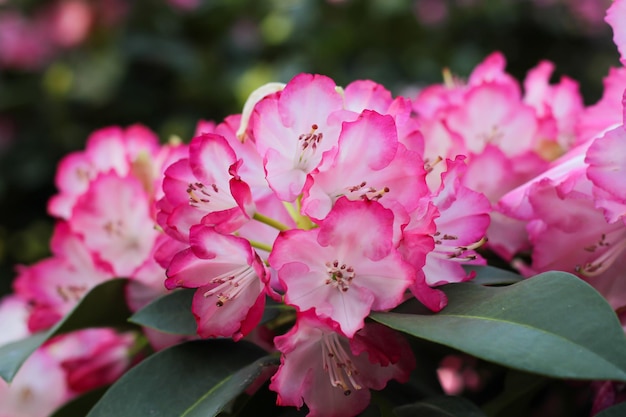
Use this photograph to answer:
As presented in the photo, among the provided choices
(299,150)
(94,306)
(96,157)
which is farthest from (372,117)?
(96,157)

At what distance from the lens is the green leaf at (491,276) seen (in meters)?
0.57

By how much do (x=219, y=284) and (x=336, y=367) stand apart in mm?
99

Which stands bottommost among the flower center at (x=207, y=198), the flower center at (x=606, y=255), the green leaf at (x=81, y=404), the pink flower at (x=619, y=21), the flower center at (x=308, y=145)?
the green leaf at (x=81, y=404)

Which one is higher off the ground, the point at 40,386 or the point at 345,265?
the point at 345,265

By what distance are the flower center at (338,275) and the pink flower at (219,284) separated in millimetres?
45

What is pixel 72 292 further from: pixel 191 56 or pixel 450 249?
pixel 191 56

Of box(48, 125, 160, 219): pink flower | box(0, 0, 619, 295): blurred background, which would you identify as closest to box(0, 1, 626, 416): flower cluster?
box(48, 125, 160, 219): pink flower

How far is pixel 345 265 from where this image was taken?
53 centimetres

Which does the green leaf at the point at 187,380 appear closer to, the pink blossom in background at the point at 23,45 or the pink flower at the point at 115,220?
the pink flower at the point at 115,220

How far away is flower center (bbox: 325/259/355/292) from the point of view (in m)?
0.53

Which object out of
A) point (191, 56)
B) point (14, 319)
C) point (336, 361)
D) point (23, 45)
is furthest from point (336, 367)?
point (23, 45)

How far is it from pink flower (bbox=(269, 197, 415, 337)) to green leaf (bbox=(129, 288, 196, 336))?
0.39 feet

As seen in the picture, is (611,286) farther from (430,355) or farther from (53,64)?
(53,64)

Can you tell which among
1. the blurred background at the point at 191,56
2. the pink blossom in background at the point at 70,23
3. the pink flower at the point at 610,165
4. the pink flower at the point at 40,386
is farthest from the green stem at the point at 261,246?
the pink blossom in background at the point at 70,23
